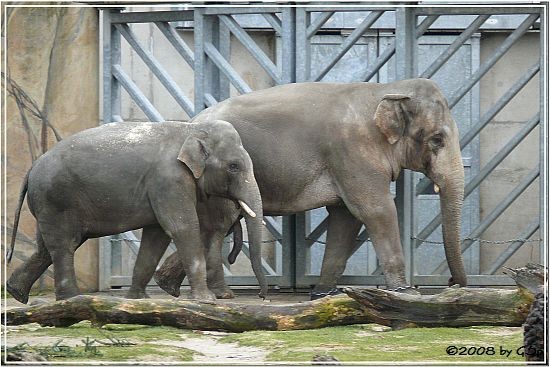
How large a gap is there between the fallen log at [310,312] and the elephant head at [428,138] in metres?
2.34

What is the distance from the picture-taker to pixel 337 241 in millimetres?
11430

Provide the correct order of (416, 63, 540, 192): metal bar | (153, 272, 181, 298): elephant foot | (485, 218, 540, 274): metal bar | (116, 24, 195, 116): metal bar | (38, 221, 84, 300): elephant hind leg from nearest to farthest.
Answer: (38, 221, 84, 300): elephant hind leg → (153, 272, 181, 298): elephant foot → (416, 63, 540, 192): metal bar → (116, 24, 195, 116): metal bar → (485, 218, 540, 274): metal bar

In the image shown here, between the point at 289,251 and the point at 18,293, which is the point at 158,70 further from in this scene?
the point at 18,293

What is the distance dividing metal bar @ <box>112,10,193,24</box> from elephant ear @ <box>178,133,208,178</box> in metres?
2.54

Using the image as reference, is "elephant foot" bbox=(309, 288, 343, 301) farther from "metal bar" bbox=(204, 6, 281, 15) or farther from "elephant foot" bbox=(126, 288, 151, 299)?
"metal bar" bbox=(204, 6, 281, 15)

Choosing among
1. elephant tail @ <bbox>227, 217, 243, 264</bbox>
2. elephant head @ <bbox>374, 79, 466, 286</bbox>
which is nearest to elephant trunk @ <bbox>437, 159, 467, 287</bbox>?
elephant head @ <bbox>374, 79, 466, 286</bbox>

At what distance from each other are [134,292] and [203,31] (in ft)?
8.86

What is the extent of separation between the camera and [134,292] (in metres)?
10.3

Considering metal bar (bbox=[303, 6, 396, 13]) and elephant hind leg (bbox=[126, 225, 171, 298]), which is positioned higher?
metal bar (bbox=[303, 6, 396, 13])

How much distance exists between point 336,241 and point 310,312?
8.66 ft

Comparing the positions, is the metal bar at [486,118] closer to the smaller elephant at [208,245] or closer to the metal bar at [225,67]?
the metal bar at [225,67]

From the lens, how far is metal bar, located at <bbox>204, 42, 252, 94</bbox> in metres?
11.9

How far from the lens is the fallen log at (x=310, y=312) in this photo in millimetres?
8695

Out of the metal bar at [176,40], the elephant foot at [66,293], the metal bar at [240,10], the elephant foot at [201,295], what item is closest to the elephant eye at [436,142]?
the metal bar at [240,10]
